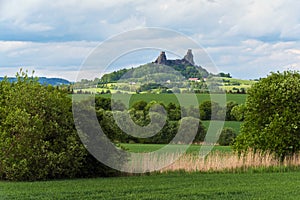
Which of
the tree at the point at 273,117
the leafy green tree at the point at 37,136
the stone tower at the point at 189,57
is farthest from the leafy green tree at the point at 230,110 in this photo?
the leafy green tree at the point at 37,136

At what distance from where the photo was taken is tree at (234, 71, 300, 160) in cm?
2545

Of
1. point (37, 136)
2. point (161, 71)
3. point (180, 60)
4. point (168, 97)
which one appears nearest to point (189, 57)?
point (180, 60)

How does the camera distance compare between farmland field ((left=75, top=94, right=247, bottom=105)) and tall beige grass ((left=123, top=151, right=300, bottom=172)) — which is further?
farmland field ((left=75, top=94, right=247, bottom=105))

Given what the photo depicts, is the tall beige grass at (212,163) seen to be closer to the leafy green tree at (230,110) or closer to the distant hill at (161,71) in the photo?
the distant hill at (161,71)

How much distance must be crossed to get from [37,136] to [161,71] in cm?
1015

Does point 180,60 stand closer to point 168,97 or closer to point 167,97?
point 168,97

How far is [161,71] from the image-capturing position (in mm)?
27953

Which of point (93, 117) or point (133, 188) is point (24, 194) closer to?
point (133, 188)

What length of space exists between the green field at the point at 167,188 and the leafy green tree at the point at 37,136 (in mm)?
1226

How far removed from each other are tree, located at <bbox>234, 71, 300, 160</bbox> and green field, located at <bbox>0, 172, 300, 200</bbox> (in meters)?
5.88

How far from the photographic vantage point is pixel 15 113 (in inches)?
766

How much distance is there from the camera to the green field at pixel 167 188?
47.8ft

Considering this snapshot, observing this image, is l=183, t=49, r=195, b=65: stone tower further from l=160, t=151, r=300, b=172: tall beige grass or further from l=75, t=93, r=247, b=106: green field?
l=160, t=151, r=300, b=172: tall beige grass

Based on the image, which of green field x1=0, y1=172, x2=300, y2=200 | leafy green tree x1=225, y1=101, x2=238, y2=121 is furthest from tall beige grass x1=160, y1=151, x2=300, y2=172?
leafy green tree x1=225, y1=101, x2=238, y2=121
